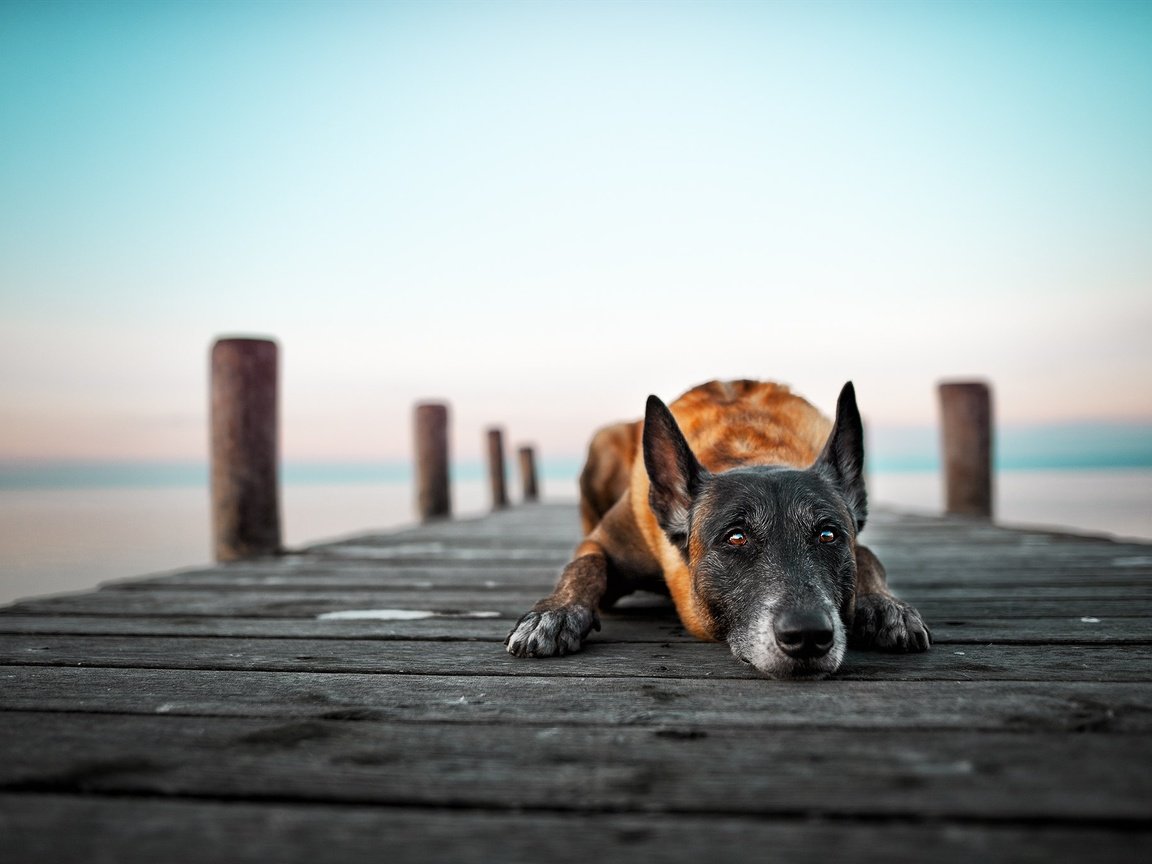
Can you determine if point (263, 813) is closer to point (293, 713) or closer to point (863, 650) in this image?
point (293, 713)

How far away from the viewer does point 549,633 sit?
9.04 feet

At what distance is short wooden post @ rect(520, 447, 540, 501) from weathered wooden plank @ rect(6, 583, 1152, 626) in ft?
48.0

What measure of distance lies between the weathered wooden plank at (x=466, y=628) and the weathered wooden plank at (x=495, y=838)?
1.57 meters

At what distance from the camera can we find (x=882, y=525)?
7.92 m

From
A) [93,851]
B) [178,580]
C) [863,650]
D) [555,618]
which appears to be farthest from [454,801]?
[178,580]

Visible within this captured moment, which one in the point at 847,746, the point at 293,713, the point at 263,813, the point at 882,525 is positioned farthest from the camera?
the point at 882,525

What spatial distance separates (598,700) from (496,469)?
1329cm

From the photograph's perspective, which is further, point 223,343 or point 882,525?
point 882,525

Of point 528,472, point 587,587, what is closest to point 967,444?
point 587,587

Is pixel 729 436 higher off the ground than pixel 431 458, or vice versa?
pixel 729 436

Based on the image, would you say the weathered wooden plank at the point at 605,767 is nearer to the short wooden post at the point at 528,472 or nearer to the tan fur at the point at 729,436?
the tan fur at the point at 729,436

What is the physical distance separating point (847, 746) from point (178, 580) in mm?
4231

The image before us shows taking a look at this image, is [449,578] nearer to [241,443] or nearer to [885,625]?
[241,443]

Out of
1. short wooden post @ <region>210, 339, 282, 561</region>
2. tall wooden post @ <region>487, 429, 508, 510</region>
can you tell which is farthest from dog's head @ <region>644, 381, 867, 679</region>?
tall wooden post @ <region>487, 429, 508, 510</region>
